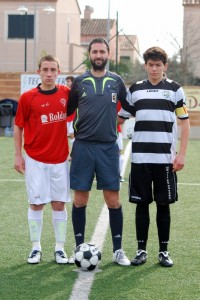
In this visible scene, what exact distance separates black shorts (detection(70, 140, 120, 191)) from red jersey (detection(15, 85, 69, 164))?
18cm

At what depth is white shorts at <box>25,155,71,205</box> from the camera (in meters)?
6.21

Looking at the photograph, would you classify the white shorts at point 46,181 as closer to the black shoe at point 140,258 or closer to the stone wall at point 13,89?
the black shoe at point 140,258

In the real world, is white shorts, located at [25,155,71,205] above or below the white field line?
above

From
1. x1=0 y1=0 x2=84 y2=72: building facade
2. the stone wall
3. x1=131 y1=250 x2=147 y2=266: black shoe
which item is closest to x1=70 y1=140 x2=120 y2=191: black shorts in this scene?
x1=131 y1=250 x2=147 y2=266: black shoe

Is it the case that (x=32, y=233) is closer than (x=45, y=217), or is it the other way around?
(x=32, y=233)

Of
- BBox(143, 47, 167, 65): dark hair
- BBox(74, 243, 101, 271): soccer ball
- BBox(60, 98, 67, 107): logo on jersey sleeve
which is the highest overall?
BBox(143, 47, 167, 65): dark hair

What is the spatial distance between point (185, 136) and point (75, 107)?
0.96m

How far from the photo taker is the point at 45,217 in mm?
8680

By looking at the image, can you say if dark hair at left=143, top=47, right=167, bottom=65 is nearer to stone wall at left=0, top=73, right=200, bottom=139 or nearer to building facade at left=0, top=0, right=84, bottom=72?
stone wall at left=0, top=73, right=200, bottom=139

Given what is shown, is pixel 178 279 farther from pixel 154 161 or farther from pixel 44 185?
pixel 44 185

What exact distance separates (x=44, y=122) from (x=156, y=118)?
94cm

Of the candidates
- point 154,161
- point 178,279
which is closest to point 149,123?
point 154,161

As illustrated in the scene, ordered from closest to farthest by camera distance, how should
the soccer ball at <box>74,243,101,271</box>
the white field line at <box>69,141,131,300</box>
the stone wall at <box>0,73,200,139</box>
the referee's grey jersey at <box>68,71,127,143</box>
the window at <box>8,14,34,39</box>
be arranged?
the white field line at <box>69,141,131,300</box> → the soccer ball at <box>74,243,101,271</box> → the referee's grey jersey at <box>68,71,127,143</box> → the stone wall at <box>0,73,200,139</box> → the window at <box>8,14,34,39</box>

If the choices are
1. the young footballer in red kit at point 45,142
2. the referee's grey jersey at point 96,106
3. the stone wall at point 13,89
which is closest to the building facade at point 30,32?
the stone wall at point 13,89
